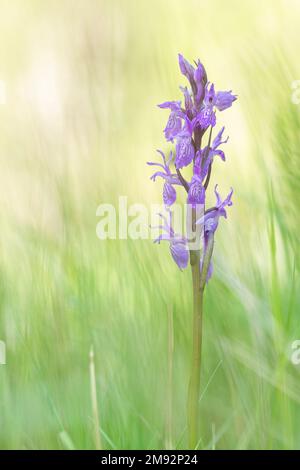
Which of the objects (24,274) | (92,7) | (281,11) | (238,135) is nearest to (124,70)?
(92,7)

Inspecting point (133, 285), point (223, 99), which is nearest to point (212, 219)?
point (223, 99)

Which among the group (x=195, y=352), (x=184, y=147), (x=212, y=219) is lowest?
(x=195, y=352)

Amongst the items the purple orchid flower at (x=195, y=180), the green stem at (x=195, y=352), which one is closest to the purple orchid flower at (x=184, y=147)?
the purple orchid flower at (x=195, y=180)

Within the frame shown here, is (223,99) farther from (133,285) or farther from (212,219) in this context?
(133,285)

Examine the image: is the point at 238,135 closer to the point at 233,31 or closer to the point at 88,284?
the point at 233,31

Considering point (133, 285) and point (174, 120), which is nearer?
point (174, 120)

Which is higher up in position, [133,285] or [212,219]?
[212,219]

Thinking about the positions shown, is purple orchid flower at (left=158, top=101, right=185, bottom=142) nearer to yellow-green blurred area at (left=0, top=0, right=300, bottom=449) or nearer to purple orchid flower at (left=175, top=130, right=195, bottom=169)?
purple orchid flower at (left=175, top=130, right=195, bottom=169)

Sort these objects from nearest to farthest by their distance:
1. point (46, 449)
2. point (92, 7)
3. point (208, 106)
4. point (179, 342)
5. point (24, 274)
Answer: point (208, 106)
point (46, 449)
point (179, 342)
point (24, 274)
point (92, 7)

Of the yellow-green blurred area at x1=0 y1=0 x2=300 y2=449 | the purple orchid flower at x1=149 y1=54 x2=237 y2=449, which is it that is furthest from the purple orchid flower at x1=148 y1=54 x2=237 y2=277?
the yellow-green blurred area at x1=0 y1=0 x2=300 y2=449
